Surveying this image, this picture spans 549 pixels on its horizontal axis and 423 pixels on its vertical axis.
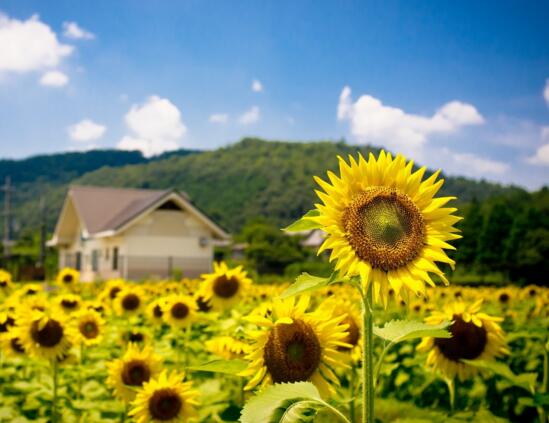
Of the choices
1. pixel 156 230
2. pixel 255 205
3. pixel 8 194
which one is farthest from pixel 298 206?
pixel 156 230

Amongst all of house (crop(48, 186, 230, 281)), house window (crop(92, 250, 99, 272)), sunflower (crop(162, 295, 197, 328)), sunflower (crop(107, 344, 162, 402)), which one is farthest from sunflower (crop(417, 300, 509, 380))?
house window (crop(92, 250, 99, 272))

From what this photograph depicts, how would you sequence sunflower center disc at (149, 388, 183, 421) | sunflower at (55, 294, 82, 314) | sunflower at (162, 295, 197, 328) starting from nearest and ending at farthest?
sunflower center disc at (149, 388, 183, 421)
sunflower at (162, 295, 197, 328)
sunflower at (55, 294, 82, 314)

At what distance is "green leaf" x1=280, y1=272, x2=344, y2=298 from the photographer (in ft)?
6.08

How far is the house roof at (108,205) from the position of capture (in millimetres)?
29125

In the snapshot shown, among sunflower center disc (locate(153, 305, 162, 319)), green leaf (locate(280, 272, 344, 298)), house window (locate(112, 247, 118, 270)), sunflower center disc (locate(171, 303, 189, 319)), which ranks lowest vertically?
house window (locate(112, 247, 118, 270))

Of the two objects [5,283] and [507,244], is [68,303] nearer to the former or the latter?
[5,283]

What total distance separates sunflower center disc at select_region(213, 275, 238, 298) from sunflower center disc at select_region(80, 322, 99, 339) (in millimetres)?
1061

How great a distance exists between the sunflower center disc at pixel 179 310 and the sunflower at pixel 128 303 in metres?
1.06

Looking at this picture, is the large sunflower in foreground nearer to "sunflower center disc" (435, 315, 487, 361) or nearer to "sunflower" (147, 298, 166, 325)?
"sunflower center disc" (435, 315, 487, 361)

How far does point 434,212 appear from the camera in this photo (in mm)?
2203

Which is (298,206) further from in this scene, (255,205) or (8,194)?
(8,194)

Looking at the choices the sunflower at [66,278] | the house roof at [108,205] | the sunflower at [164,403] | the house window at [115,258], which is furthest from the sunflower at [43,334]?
the house window at [115,258]

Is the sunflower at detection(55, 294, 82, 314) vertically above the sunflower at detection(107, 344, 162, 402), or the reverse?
the sunflower at detection(55, 294, 82, 314)

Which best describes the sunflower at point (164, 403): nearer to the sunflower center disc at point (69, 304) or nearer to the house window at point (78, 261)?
the sunflower center disc at point (69, 304)
